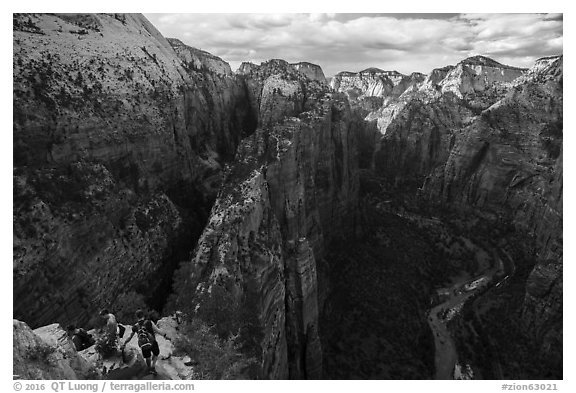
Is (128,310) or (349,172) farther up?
(349,172)

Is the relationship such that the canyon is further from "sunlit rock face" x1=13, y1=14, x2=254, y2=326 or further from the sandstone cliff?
the sandstone cliff

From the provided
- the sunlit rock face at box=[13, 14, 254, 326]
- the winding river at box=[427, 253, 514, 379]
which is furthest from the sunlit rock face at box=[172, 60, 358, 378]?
the winding river at box=[427, 253, 514, 379]

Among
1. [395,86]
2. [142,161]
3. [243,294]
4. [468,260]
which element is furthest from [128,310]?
[395,86]

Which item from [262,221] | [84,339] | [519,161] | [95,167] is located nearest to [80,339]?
[84,339]

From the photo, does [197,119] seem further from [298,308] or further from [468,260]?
[468,260]

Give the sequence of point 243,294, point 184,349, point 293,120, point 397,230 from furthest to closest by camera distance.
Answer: point 397,230 < point 293,120 < point 243,294 < point 184,349
